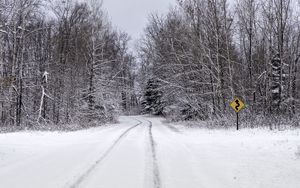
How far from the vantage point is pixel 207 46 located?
90.7 feet

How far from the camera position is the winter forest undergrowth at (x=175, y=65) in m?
26.8

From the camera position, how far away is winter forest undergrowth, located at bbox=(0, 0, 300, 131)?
2680cm

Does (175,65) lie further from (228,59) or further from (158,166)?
(158,166)

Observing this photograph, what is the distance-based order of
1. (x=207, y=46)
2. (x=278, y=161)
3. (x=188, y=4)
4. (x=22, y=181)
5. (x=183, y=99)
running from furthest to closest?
(x=183, y=99) → (x=188, y=4) → (x=207, y=46) → (x=278, y=161) → (x=22, y=181)

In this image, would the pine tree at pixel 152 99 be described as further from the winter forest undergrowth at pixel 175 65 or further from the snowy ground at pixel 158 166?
the snowy ground at pixel 158 166

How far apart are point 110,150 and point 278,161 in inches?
232

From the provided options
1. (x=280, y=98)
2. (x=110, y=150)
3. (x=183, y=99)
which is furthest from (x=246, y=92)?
(x=110, y=150)

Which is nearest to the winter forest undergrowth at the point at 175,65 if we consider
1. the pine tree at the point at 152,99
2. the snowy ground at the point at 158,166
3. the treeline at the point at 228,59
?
the treeline at the point at 228,59

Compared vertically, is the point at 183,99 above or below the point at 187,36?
below

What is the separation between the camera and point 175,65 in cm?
3128

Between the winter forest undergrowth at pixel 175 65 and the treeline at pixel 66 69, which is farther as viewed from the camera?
the treeline at pixel 66 69

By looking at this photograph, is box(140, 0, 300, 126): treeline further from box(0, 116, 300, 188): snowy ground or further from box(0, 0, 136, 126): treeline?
box(0, 116, 300, 188): snowy ground

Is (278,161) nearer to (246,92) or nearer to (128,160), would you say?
(128,160)

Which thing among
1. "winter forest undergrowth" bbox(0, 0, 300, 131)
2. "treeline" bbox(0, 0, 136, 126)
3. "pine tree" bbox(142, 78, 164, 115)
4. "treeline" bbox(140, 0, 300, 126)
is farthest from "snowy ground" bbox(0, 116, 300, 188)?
"pine tree" bbox(142, 78, 164, 115)
